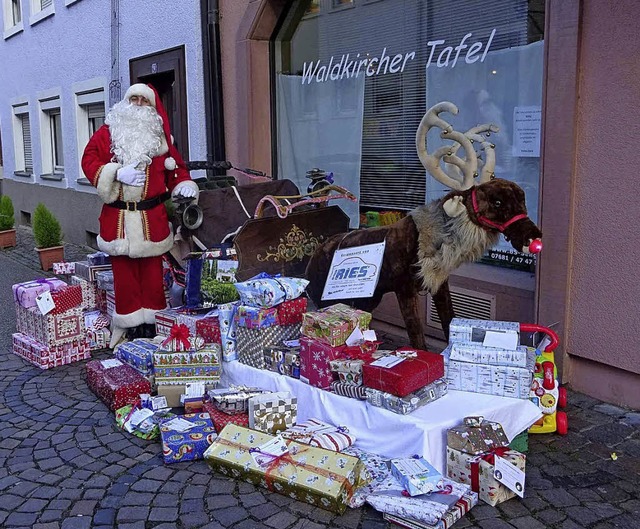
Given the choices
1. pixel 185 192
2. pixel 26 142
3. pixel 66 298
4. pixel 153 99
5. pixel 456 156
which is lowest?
pixel 66 298

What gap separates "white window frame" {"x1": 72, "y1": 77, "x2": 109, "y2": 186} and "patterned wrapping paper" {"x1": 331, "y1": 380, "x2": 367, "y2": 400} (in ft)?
25.7

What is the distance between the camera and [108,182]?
525cm

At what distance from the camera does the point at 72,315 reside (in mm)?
5406

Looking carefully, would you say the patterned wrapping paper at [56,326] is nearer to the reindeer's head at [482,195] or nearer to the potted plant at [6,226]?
the reindeer's head at [482,195]

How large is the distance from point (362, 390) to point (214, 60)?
16.3 ft

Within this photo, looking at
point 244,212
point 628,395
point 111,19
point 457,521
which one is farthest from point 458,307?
point 111,19

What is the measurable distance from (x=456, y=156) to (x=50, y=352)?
3.34m

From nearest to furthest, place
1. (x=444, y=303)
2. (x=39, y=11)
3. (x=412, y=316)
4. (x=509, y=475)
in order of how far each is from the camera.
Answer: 1. (x=509, y=475)
2. (x=412, y=316)
3. (x=444, y=303)
4. (x=39, y=11)

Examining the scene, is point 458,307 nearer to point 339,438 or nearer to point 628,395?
point 628,395

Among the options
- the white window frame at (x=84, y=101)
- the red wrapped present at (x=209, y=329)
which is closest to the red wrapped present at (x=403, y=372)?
the red wrapped present at (x=209, y=329)

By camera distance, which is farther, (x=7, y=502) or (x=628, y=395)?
(x=628, y=395)

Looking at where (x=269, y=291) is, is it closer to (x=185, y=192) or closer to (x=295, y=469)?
(x=295, y=469)

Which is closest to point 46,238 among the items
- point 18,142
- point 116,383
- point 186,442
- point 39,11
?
point 116,383

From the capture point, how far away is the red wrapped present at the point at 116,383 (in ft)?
14.4
